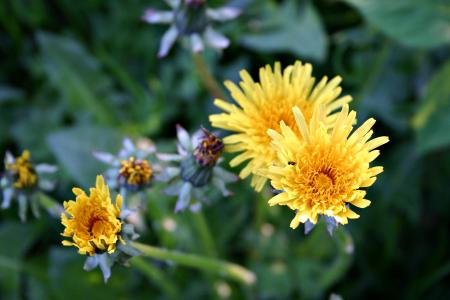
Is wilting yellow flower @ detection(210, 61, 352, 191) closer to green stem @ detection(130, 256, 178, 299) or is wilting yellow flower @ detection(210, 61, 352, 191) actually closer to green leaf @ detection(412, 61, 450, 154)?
green stem @ detection(130, 256, 178, 299)

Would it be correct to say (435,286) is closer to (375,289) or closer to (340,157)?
(375,289)

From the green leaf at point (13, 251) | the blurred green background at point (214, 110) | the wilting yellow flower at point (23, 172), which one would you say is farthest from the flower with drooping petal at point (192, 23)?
the green leaf at point (13, 251)

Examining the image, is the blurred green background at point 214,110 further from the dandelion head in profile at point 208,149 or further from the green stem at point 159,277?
the dandelion head in profile at point 208,149

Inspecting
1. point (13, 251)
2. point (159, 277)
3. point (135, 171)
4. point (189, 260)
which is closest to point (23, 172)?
point (135, 171)

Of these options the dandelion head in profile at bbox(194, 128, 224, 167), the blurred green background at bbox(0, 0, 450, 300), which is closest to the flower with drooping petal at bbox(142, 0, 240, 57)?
the dandelion head in profile at bbox(194, 128, 224, 167)

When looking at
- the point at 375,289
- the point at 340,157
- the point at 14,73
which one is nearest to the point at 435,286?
the point at 375,289

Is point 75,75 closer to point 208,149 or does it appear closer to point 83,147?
point 83,147
